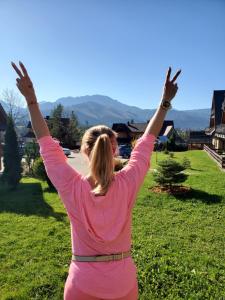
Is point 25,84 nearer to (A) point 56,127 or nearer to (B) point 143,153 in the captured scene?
(B) point 143,153

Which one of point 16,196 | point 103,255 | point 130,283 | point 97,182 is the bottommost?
point 16,196

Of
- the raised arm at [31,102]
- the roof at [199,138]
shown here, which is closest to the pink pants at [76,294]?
the raised arm at [31,102]

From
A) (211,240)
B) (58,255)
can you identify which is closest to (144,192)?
(211,240)

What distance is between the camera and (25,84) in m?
2.46

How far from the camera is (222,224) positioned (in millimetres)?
10273

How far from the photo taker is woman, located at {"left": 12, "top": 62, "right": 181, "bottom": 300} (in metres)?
2.26

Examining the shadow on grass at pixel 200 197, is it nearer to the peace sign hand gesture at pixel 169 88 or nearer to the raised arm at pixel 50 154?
the peace sign hand gesture at pixel 169 88

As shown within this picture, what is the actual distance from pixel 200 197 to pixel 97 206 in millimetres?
12214

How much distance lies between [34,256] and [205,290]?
3670 millimetres

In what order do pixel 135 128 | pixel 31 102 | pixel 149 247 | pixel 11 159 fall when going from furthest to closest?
pixel 135 128
pixel 11 159
pixel 149 247
pixel 31 102

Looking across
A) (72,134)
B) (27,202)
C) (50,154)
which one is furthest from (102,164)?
(72,134)

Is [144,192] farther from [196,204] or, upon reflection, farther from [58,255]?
[58,255]

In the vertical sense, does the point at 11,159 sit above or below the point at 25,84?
below

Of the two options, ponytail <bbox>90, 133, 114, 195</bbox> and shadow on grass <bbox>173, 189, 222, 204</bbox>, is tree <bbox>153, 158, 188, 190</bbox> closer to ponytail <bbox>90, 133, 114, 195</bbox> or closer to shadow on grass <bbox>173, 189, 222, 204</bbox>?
shadow on grass <bbox>173, 189, 222, 204</bbox>
